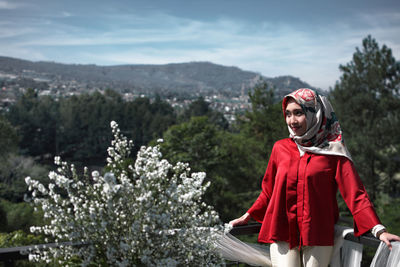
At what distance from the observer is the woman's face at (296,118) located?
1737 millimetres

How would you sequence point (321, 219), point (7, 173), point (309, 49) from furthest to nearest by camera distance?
1. point (309, 49)
2. point (7, 173)
3. point (321, 219)

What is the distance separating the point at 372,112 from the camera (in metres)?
12.0

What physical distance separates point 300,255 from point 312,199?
1.04 ft

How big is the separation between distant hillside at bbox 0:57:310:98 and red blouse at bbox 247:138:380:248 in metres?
87.9

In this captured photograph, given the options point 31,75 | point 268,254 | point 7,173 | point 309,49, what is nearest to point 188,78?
point 31,75

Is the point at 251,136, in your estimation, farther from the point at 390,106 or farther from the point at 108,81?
the point at 108,81

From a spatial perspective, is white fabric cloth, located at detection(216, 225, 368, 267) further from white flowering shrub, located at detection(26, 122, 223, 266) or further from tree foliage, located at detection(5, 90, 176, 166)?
tree foliage, located at detection(5, 90, 176, 166)

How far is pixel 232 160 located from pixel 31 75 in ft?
259

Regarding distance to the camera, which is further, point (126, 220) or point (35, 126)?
point (35, 126)

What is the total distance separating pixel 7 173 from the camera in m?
29.3

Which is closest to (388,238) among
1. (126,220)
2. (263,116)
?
(126,220)

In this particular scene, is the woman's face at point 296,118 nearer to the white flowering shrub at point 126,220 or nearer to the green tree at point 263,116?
the white flowering shrub at point 126,220

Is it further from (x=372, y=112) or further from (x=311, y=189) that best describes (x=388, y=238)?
(x=372, y=112)

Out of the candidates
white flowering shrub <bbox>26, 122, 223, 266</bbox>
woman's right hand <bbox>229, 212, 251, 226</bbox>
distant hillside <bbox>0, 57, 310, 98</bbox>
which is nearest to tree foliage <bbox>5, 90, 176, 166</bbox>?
distant hillside <bbox>0, 57, 310, 98</bbox>
